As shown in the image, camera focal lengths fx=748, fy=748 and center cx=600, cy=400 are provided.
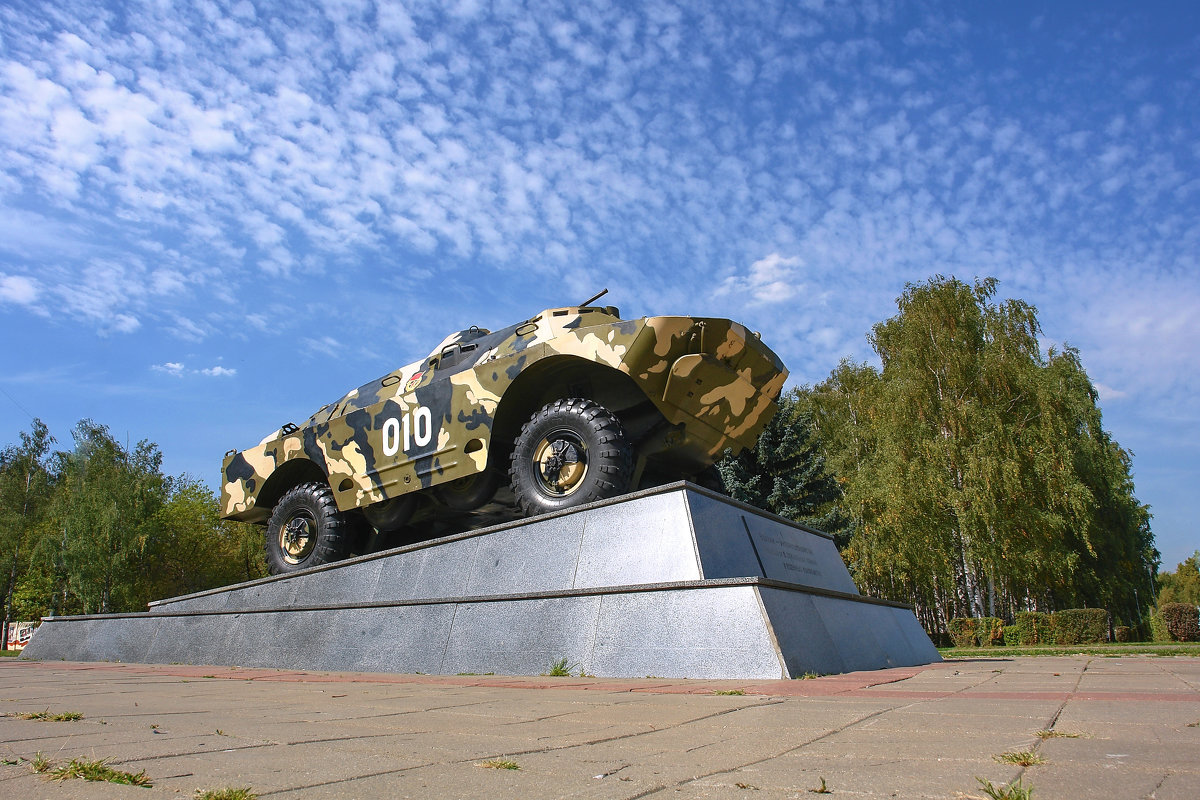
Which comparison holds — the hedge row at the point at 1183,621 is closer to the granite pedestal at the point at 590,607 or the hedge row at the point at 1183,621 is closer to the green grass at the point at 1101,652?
the green grass at the point at 1101,652

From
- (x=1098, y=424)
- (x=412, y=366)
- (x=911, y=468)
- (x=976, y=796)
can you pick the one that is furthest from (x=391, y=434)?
(x=1098, y=424)

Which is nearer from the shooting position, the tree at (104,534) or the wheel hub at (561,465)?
the wheel hub at (561,465)

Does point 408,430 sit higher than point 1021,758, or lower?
higher

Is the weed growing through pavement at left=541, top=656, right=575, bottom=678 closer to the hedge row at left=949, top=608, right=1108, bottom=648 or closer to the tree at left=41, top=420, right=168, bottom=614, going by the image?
the hedge row at left=949, top=608, right=1108, bottom=648

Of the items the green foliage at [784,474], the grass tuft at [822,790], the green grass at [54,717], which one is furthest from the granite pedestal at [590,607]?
the green foliage at [784,474]

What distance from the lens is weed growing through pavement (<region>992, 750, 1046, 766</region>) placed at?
5.97ft

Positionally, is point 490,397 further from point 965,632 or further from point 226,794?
point 965,632

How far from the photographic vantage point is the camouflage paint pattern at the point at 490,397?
6.56m

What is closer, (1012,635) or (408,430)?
(408,430)

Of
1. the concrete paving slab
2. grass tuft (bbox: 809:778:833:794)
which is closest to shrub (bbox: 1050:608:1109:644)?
the concrete paving slab

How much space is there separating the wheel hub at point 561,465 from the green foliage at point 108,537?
81.6ft

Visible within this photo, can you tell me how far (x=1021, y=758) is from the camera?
6.03 ft

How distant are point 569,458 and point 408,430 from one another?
2031 mm

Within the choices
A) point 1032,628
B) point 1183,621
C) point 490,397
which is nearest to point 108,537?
point 490,397
